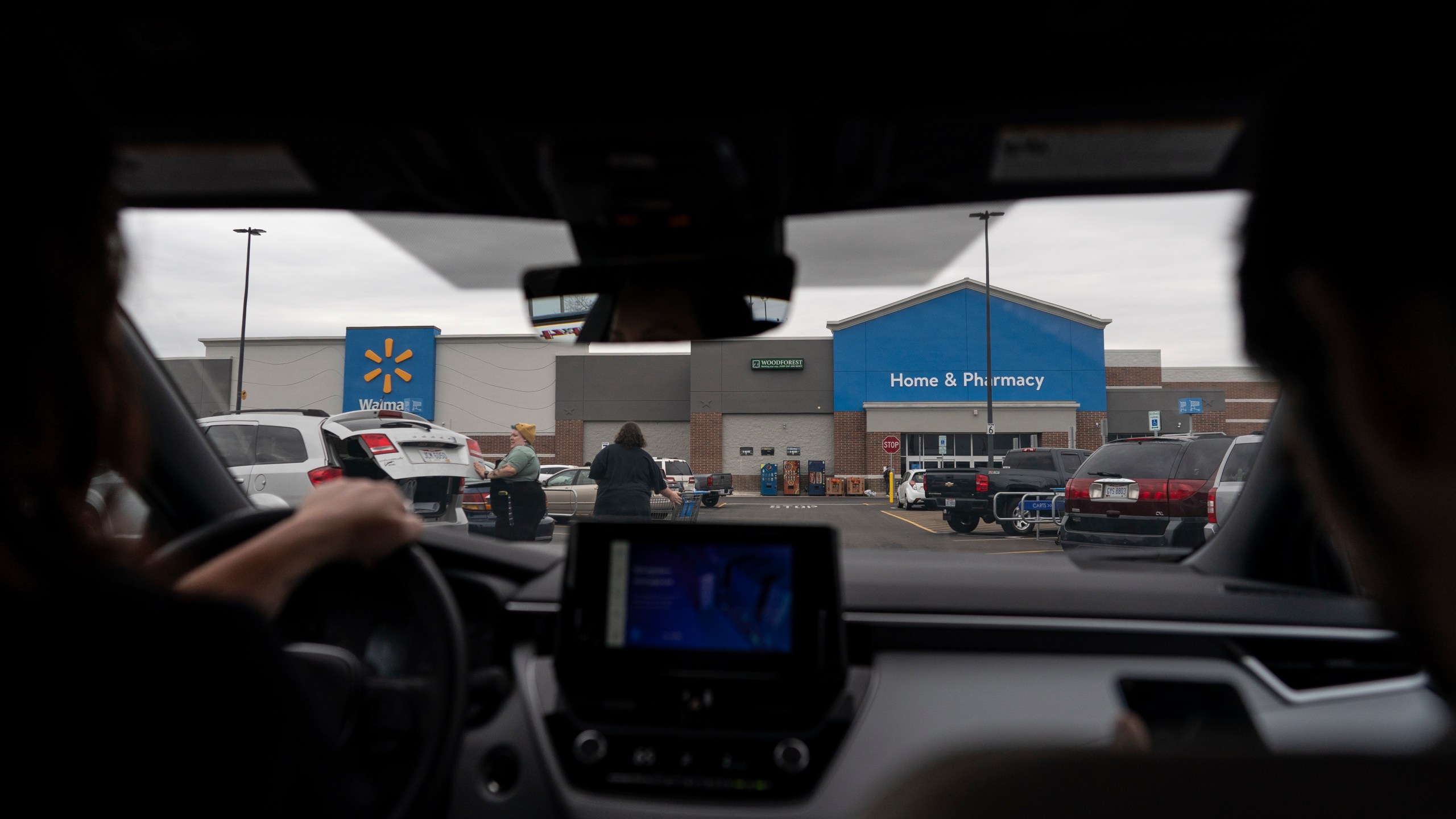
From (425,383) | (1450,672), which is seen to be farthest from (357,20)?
(425,383)

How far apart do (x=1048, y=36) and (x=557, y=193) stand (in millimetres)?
1377

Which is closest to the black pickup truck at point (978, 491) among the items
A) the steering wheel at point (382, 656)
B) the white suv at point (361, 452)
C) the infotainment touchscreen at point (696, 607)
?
the infotainment touchscreen at point (696, 607)

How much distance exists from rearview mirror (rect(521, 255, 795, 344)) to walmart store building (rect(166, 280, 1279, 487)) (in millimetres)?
269

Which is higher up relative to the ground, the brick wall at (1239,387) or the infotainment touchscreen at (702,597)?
the brick wall at (1239,387)

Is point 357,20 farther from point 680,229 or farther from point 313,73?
point 680,229

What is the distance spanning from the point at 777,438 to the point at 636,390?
203 inches

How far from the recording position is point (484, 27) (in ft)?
6.59

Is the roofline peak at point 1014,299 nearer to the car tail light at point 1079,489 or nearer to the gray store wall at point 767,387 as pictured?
the car tail light at point 1079,489

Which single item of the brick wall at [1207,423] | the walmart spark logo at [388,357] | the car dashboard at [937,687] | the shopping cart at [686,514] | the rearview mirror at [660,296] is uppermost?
the walmart spark logo at [388,357]

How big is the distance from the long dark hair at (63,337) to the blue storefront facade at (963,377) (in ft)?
14.0

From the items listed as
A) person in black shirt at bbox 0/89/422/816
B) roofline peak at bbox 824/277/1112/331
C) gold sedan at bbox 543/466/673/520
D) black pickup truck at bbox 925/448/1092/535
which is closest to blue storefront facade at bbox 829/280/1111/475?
roofline peak at bbox 824/277/1112/331

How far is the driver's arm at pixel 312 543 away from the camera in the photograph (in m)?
1.41

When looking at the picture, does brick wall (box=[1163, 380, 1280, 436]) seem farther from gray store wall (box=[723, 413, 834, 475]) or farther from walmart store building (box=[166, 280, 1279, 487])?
gray store wall (box=[723, 413, 834, 475])

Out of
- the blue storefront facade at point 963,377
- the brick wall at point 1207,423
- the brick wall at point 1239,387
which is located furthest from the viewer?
the blue storefront facade at point 963,377
